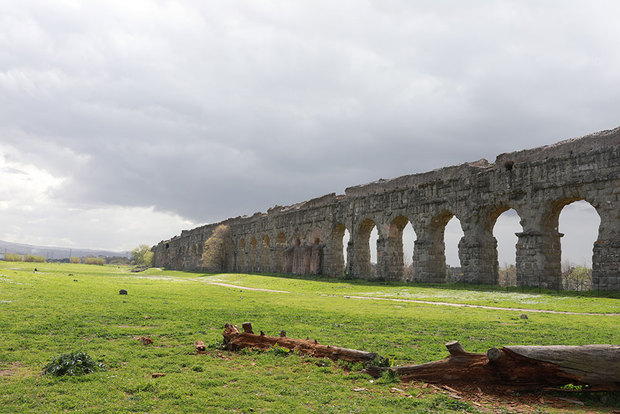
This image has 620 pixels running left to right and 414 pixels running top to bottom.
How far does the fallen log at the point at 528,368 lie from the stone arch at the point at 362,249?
29.2m

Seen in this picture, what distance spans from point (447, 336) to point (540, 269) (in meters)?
15.9

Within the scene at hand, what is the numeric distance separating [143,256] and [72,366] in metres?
97.6

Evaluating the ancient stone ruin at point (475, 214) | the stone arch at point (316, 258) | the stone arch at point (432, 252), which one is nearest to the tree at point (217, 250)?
the ancient stone ruin at point (475, 214)

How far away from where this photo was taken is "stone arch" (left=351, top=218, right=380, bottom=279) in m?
36.3

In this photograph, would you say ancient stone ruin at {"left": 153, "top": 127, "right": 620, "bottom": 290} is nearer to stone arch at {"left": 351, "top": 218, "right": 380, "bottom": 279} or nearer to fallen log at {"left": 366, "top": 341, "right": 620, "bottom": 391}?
stone arch at {"left": 351, "top": 218, "right": 380, "bottom": 279}

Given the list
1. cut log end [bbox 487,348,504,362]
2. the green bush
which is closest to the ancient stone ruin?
cut log end [bbox 487,348,504,362]

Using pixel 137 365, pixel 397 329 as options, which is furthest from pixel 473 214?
pixel 137 365

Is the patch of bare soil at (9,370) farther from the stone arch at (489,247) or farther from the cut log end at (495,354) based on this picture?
the stone arch at (489,247)

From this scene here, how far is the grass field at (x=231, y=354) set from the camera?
575 centimetres

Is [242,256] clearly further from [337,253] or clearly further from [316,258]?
[337,253]

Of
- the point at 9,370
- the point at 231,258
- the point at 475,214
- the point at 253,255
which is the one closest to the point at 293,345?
the point at 9,370

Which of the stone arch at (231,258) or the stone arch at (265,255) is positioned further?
the stone arch at (231,258)

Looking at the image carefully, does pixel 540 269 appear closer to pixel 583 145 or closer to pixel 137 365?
pixel 583 145

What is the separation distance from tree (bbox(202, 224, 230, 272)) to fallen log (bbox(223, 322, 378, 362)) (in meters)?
53.7
